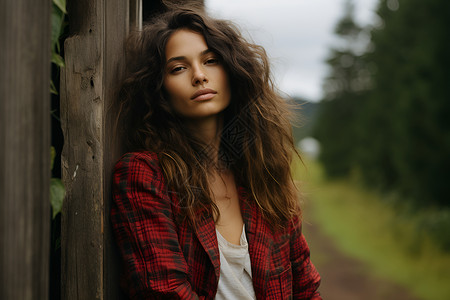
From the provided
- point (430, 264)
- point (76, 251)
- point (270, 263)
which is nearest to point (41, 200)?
point (76, 251)

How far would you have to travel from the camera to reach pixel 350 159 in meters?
17.7

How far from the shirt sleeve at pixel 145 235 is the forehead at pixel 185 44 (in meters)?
0.55

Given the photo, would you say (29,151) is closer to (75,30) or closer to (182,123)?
(75,30)

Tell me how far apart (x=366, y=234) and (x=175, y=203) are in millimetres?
9019

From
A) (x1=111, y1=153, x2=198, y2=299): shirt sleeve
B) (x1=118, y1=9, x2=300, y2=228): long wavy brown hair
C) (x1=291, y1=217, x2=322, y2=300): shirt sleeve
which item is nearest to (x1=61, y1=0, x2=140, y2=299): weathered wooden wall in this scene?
(x1=111, y1=153, x2=198, y2=299): shirt sleeve

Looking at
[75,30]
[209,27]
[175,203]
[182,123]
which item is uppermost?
[209,27]

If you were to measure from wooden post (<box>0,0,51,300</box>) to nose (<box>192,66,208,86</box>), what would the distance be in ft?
3.08

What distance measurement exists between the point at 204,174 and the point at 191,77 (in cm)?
45

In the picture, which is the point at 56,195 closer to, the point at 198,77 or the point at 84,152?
the point at 84,152

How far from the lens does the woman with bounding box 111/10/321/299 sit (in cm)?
177

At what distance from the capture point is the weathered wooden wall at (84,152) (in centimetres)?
164

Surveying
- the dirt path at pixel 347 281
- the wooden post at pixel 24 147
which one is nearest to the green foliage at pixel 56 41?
the wooden post at pixel 24 147

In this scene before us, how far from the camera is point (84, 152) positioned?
5.41ft

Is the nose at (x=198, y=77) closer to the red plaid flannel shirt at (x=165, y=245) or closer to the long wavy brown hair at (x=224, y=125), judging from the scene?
the long wavy brown hair at (x=224, y=125)
